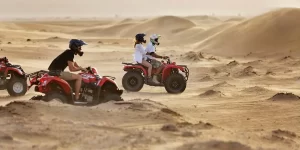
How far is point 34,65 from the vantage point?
24.2 m

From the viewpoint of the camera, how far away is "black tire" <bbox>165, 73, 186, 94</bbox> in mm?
15047

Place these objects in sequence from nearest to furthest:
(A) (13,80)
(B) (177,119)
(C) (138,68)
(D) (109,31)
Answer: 1. (B) (177,119)
2. (A) (13,80)
3. (C) (138,68)
4. (D) (109,31)

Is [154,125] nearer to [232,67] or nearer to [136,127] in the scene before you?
[136,127]

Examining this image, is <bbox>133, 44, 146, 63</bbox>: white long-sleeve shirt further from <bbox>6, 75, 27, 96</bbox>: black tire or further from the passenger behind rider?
<bbox>6, 75, 27, 96</bbox>: black tire

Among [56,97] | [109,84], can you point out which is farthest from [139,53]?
[56,97]

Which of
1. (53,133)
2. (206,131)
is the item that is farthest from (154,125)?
(53,133)

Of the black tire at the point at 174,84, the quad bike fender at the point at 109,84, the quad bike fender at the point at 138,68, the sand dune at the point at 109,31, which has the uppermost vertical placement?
the sand dune at the point at 109,31

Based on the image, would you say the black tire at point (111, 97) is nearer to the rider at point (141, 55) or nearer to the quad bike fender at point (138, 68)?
the rider at point (141, 55)

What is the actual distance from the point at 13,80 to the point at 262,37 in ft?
76.1

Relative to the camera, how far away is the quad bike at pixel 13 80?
1381cm

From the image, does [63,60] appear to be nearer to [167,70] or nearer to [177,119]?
[177,119]

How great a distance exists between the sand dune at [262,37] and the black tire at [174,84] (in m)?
16.5

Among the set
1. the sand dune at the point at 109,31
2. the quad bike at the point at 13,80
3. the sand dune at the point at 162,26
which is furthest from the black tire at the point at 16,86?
the sand dune at the point at 109,31

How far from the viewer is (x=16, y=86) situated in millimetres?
13859
